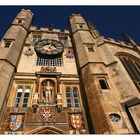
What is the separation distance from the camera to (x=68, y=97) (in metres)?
10.8

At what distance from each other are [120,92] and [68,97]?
3079mm

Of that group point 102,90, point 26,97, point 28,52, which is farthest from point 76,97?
point 28,52

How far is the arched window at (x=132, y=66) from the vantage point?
13.1 m

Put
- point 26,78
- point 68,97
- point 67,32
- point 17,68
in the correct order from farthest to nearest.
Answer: point 67,32
point 17,68
point 26,78
point 68,97

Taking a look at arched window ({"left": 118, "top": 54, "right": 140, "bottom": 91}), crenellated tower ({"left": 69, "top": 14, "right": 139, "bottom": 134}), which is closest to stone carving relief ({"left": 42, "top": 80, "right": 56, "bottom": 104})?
crenellated tower ({"left": 69, "top": 14, "right": 139, "bottom": 134})

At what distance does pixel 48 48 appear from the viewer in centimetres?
1524

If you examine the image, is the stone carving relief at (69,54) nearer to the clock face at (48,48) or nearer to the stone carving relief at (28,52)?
the clock face at (48,48)

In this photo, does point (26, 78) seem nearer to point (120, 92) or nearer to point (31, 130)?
point (31, 130)

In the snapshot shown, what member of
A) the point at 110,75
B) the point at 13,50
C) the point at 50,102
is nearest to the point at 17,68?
the point at 13,50

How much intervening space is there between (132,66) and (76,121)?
26.5 feet

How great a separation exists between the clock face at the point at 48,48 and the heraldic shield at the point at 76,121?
21.2ft

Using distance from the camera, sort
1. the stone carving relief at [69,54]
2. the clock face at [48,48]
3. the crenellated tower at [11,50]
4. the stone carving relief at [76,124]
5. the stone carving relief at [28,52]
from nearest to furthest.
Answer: the stone carving relief at [76,124], the crenellated tower at [11,50], the stone carving relief at [28,52], the clock face at [48,48], the stone carving relief at [69,54]

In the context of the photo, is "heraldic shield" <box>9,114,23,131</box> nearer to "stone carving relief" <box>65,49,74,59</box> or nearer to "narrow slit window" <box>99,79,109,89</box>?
"narrow slit window" <box>99,79,109,89</box>

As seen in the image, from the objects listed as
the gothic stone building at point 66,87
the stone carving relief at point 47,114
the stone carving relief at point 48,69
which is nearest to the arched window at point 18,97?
the gothic stone building at point 66,87
